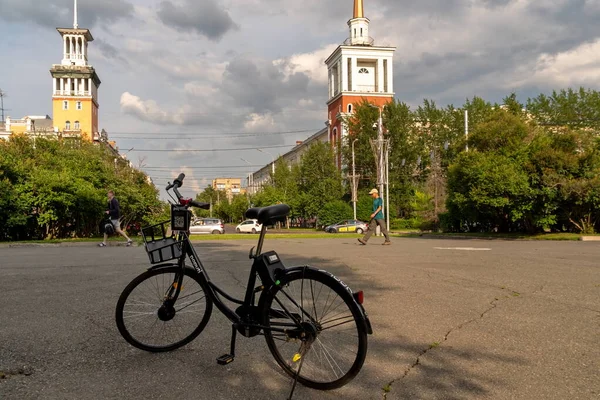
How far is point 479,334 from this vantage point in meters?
4.68

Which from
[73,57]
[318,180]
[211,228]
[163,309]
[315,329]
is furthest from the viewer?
[73,57]

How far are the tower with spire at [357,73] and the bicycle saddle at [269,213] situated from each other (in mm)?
70910

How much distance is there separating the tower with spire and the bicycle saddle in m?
70.9

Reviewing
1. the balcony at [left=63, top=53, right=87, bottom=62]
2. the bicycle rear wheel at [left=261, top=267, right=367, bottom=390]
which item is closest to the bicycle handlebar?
the bicycle rear wheel at [left=261, top=267, right=367, bottom=390]

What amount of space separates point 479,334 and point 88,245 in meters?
15.9

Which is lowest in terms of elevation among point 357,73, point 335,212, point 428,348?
point 428,348

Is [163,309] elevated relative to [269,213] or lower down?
lower down

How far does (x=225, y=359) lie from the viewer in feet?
12.2

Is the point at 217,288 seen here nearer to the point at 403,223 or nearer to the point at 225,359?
the point at 225,359

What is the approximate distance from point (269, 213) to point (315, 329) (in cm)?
91

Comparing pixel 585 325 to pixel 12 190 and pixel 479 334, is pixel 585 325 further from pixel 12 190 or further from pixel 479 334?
pixel 12 190

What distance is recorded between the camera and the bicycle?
331 cm

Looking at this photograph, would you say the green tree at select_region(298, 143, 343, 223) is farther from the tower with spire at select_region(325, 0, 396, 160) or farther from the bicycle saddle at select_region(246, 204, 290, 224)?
the bicycle saddle at select_region(246, 204, 290, 224)

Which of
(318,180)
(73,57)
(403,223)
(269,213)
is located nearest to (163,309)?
(269,213)
